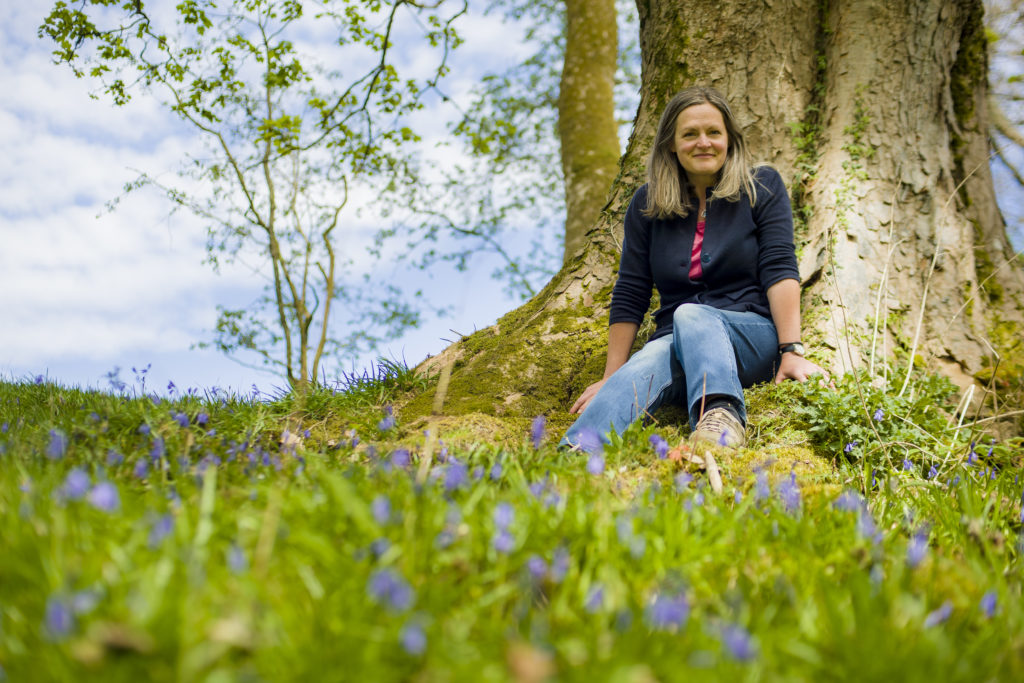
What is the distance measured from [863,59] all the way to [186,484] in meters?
5.32

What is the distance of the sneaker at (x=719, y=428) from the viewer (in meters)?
3.21

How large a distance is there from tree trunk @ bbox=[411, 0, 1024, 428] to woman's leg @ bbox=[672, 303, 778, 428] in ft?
2.21

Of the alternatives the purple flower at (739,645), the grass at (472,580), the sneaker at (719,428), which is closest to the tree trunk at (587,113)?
the sneaker at (719,428)

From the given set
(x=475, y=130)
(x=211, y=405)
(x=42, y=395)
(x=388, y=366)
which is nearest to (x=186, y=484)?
(x=211, y=405)

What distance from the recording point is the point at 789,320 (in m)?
3.88

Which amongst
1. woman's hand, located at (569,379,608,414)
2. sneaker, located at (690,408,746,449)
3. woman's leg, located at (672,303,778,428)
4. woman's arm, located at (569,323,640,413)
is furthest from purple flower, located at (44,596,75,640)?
woman's arm, located at (569,323,640,413)

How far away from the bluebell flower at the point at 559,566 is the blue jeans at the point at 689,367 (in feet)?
5.26

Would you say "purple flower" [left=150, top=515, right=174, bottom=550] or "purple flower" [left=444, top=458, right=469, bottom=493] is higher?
"purple flower" [left=150, top=515, right=174, bottom=550]

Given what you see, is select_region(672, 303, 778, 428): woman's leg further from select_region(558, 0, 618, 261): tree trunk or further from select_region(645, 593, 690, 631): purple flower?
select_region(558, 0, 618, 261): tree trunk

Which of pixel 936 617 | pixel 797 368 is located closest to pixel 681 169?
pixel 797 368

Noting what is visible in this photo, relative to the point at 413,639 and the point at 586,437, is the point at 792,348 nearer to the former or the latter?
the point at 586,437

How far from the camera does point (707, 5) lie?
5316 millimetres

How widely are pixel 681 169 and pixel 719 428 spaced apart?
5.67 ft

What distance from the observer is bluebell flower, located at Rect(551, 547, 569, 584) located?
58.8 inches
